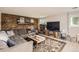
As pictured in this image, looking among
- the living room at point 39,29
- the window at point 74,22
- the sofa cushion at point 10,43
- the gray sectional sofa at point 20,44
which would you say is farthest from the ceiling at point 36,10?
the sofa cushion at point 10,43

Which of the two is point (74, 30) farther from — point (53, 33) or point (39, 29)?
point (39, 29)

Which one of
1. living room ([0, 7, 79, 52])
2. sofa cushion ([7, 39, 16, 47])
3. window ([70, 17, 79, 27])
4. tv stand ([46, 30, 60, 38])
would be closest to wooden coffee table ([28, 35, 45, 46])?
living room ([0, 7, 79, 52])

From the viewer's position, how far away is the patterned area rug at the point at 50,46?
199 centimetres

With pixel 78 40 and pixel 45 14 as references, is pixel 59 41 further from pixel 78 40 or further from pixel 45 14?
pixel 45 14

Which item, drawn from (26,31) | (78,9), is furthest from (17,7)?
(78,9)

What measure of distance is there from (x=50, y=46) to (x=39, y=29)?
0.38 metres

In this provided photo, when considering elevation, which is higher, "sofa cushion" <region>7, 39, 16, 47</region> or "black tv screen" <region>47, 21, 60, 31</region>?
"black tv screen" <region>47, 21, 60, 31</region>

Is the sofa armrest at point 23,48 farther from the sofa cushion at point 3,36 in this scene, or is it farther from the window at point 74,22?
the window at point 74,22

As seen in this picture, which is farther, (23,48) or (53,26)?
(53,26)

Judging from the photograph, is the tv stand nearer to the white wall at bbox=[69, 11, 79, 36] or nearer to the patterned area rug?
the patterned area rug

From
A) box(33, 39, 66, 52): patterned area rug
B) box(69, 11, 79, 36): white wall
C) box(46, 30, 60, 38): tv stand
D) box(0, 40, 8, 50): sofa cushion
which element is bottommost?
box(33, 39, 66, 52): patterned area rug

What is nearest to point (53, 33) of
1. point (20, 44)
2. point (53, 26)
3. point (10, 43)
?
point (53, 26)

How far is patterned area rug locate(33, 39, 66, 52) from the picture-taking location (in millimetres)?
1990

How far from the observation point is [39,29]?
6.85 feet
